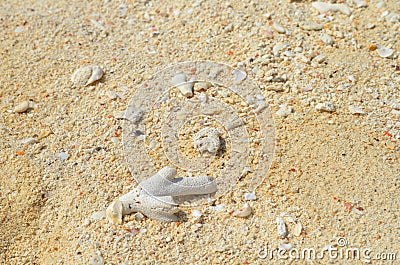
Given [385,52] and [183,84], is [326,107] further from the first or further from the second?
[183,84]

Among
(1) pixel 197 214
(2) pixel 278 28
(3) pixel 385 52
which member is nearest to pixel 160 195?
(1) pixel 197 214

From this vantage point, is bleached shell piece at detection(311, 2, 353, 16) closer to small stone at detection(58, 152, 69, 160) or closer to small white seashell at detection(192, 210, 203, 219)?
small white seashell at detection(192, 210, 203, 219)

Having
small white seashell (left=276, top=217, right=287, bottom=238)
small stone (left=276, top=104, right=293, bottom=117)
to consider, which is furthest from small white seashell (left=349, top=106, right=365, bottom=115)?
small white seashell (left=276, top=217, right=287, bottom=238)

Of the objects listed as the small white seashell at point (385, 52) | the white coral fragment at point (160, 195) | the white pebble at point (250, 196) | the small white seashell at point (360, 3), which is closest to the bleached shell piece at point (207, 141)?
the white coral fragment at point (160, 195)

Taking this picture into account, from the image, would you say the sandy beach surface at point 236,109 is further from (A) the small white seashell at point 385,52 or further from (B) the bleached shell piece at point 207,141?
(B) the bleached shell piece at point 207,141

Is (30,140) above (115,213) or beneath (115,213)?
above

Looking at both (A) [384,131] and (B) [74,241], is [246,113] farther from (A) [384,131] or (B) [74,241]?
(B) [74,241]
